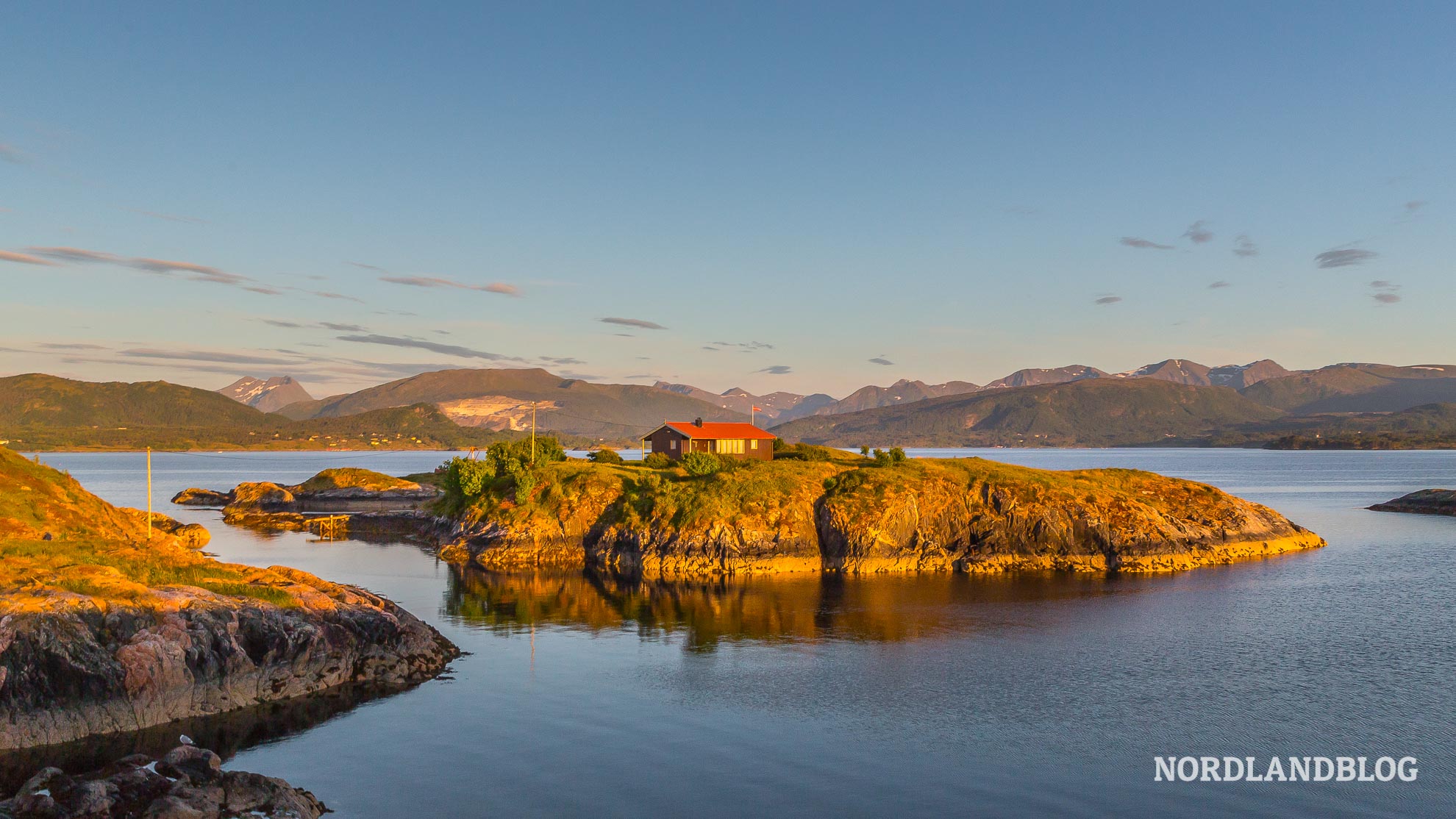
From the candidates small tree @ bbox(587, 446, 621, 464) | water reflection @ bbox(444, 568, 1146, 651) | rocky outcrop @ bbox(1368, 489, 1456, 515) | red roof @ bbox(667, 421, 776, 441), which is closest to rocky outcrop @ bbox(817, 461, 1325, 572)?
water reflection @ bbox(444, 568, 1146, 651)

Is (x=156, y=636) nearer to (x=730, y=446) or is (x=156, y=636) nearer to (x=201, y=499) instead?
(x=730, y=446)

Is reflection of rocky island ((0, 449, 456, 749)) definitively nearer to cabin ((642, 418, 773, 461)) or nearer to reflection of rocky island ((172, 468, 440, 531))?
cabin ((642, 418, 773, 461))

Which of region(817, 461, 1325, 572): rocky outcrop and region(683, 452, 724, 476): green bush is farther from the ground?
region(683, 452, 724, 476): green bush

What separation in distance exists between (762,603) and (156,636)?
41.0 meters

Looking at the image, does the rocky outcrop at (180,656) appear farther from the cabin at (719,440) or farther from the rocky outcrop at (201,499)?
the rocky outcrop at (201,499)

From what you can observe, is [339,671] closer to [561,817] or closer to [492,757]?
[492,757]

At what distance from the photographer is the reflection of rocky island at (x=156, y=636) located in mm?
34031

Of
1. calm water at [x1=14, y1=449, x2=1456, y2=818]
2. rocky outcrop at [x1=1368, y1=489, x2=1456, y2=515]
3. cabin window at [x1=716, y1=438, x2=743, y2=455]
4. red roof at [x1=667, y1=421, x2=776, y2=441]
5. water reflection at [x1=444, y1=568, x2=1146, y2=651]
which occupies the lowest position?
water reflection at [x1=444, y1=568, x2=1146, y2=651]

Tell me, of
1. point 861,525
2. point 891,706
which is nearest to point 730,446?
point 861,525

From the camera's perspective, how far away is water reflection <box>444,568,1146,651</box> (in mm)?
57344

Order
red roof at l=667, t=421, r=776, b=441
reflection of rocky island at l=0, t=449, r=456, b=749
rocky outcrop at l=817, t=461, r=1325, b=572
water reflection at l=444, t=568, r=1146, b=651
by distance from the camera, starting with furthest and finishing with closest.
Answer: red roof at l=667, t=421, r=776, b=441 → rocky outcrop at l=817, t=461, r=1325, b=572 → water reflection at l=444, t=568, r=1146, b=651 → reflection of rocky island at l=0, t=449, r=456, b=749

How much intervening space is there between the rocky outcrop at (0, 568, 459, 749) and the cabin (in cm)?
6687

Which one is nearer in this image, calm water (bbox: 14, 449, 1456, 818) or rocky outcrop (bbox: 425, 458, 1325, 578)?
calm water (bbox: 14, 449, 1456, 818)

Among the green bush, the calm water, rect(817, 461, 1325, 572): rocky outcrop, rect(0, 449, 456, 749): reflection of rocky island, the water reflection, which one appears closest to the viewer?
the calm water
